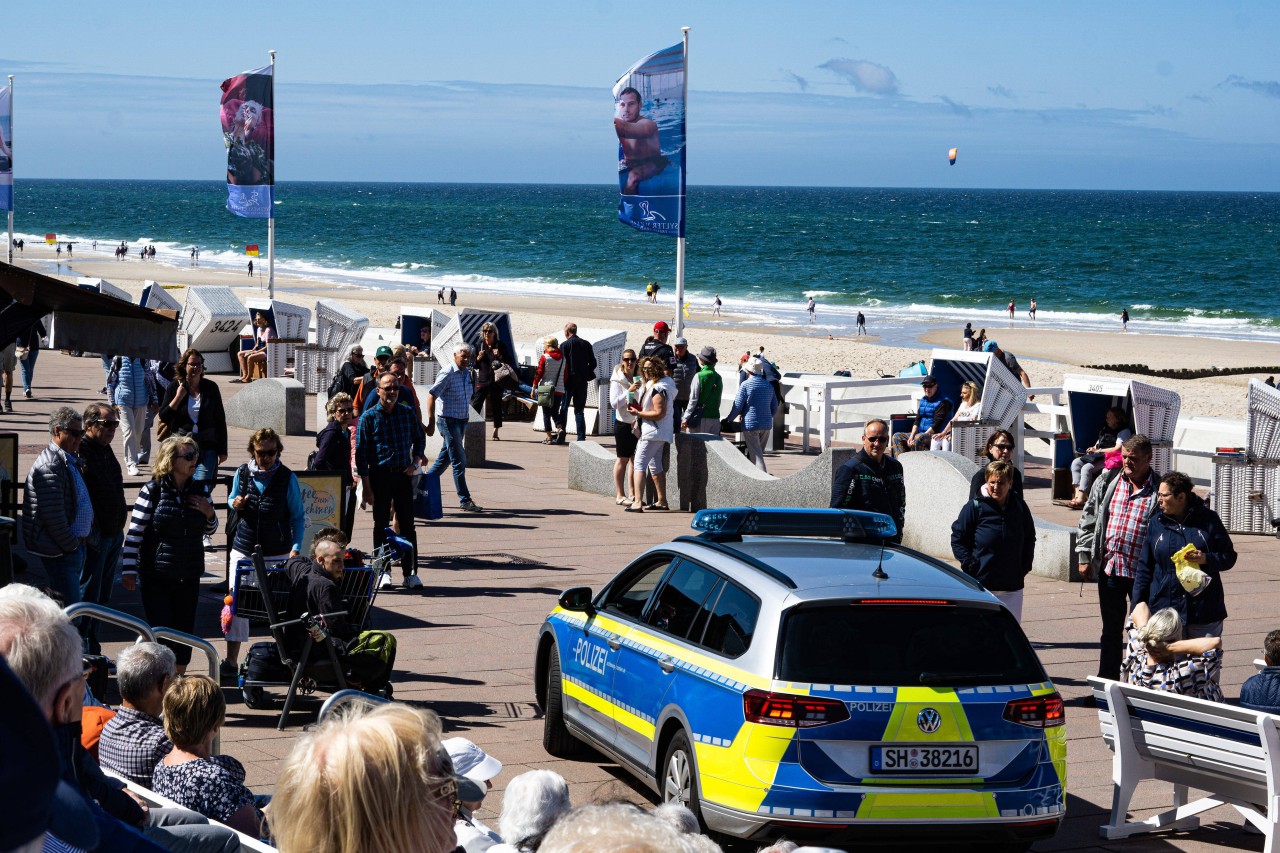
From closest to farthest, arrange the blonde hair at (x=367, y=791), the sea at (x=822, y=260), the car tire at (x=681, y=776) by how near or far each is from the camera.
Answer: the blonde hair at (x=367, y=791), the car tire at (x=681, y=776), the sea at (x=822, y=260)

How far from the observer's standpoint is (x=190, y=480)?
389 inches

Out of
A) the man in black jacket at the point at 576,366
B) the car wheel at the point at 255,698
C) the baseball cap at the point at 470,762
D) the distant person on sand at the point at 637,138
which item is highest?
the distant person on sand at the point at 637,138

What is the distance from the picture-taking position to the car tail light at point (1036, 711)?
670 cm

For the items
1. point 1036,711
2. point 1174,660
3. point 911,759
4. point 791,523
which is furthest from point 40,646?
point 1174,660

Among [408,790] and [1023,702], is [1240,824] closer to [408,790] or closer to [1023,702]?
[1023,702]

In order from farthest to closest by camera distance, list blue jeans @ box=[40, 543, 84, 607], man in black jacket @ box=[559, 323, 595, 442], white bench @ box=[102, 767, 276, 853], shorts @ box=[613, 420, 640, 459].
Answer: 1. man in black jacket @ box=[559, 323, 595, 442]
2. shorts @ box=[613, 420, 640, 459]
3. blue jeans @ box=[40, 543, 84, 607]
4. white bench @ box=[102, 767, 276, 853]

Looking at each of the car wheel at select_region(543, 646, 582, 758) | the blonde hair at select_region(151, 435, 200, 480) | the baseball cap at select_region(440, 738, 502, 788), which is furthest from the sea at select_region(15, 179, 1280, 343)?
the baseball cap at select_region(440, 738, 502, 788)

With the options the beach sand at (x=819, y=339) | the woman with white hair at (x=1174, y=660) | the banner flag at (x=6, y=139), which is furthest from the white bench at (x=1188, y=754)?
the banner flag at (x=6, y=139)

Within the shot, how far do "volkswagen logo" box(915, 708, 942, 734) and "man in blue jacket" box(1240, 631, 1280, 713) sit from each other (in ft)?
6.02

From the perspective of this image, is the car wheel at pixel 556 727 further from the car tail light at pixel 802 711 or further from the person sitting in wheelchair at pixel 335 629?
the car tail light at pixel 802 711

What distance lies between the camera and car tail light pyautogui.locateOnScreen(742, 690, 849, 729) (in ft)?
21.4

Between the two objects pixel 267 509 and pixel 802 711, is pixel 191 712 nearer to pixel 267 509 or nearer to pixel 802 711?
pixel 802 711

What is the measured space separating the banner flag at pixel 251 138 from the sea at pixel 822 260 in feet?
111

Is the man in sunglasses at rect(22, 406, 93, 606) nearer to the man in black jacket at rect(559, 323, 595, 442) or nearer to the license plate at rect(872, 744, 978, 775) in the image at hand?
the license plate at rect(872, 744, 978, 775)
